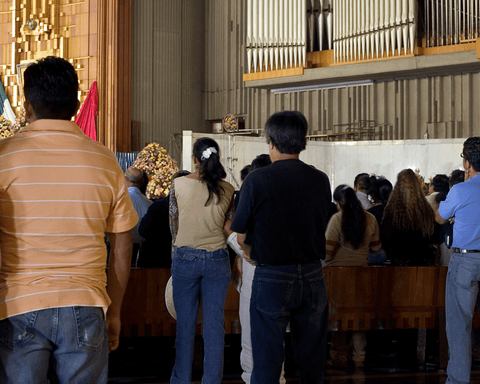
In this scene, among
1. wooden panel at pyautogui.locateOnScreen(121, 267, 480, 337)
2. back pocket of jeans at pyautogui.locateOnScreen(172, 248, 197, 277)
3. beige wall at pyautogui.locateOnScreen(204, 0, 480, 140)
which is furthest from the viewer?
beige wall at pyautogui.locateOnScreen(204, 0, 480, 140)

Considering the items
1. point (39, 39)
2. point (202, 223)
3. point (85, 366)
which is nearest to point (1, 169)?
point (85, 366)

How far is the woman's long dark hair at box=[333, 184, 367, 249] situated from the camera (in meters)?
4.93

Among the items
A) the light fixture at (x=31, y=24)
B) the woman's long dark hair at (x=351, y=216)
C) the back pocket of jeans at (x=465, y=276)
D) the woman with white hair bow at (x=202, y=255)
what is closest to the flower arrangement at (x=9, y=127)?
the light fixture at (x=31, y=24)

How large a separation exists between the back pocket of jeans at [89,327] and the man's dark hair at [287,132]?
4.33 ft

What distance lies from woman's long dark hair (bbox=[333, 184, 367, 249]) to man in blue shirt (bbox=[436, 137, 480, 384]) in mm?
895

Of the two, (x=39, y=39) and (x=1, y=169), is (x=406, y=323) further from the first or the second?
(x=39, y=39)

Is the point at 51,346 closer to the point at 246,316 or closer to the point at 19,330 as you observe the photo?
the point at 19,330

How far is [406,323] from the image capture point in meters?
5.24

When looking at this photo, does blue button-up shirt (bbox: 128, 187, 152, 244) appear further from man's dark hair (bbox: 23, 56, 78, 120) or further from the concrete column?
the concrete column

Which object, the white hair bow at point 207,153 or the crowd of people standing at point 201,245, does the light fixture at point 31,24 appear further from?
the white hair bow at point 207,153

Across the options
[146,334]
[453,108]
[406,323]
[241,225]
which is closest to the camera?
[241,225]

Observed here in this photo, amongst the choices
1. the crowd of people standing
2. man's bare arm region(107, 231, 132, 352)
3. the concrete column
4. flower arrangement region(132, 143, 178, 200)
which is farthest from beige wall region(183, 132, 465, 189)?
man's bare arm region(107, 231, 132, 352)

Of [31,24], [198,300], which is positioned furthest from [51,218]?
[31,24]

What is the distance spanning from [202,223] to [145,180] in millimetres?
2348
